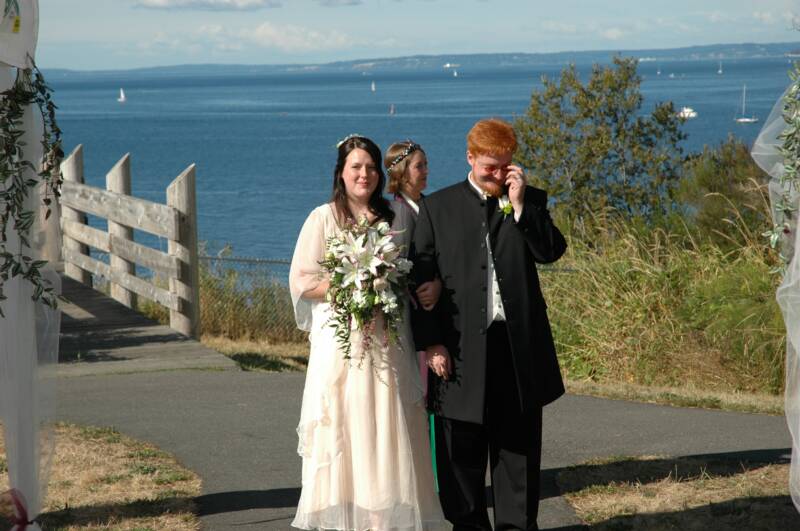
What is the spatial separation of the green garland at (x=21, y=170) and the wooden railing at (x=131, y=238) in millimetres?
6250

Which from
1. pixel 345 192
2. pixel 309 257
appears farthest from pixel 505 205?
pixel 309 257

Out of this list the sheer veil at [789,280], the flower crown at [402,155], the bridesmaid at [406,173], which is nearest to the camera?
the sheer veil at [789,280]

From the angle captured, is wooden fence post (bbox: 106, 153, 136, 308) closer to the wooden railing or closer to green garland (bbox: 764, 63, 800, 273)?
the wooden railing

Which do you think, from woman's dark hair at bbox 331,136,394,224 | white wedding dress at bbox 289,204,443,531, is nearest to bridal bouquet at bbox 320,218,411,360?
white wedding dress at bbox 289,204,443,531

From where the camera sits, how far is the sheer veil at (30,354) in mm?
5262

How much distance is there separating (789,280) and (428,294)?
165 cm

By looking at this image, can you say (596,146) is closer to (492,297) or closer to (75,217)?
(75,217)

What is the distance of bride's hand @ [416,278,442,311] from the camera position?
557 cm

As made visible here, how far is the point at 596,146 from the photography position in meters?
18.6

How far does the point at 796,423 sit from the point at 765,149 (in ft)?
3.74

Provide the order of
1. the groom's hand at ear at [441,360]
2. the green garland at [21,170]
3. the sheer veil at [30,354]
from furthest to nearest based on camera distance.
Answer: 1. the groom's hand at ear at [441,360]
2. the sheer veil at [30,354]
3. the green garland at [21,170]

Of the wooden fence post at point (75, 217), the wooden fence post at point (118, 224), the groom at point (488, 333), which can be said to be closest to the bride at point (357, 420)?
the groom at point (488, 333)

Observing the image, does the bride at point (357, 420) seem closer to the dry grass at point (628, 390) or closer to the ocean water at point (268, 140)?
the dry grass at point (628, 390)

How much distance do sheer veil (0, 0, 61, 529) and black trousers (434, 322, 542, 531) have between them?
189 centimetres
